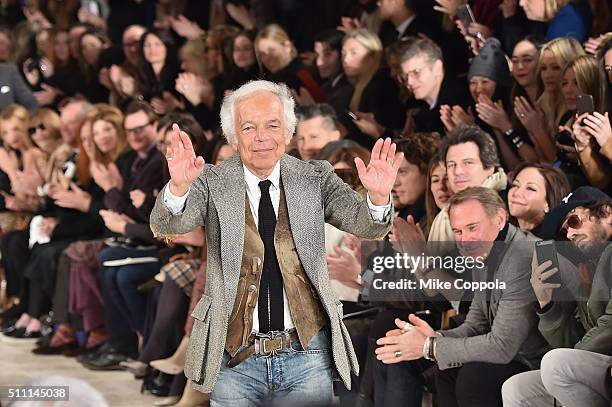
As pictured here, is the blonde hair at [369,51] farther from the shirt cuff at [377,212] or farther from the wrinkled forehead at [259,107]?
the shirt cuff at [377,212]

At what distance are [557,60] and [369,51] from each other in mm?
1382

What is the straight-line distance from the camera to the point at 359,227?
3.10m

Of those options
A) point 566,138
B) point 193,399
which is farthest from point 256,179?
point 193,399

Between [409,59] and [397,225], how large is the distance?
1137mm

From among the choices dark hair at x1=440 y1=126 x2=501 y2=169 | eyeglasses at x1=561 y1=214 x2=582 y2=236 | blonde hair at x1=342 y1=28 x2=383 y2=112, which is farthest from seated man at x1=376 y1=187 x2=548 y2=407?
blonde hair at x1=342 y1=28 x2=383 y2=112

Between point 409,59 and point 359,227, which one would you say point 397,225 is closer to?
point 409,59

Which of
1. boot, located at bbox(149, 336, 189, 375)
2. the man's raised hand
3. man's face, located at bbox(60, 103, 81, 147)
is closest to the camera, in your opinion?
the man's raised hand

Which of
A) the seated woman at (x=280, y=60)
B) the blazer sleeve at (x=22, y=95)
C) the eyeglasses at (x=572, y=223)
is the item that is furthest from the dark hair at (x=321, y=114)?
the blazer sleeve at (x=22, y=95)

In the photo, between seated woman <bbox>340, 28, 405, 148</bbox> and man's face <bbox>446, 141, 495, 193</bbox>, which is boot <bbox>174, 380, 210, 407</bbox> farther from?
seated woman <bbox>340, 28, 405, 148</bbox>

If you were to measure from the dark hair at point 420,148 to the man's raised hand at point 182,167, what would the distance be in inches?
94.9

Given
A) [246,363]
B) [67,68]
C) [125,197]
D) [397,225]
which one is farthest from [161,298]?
[67,68]

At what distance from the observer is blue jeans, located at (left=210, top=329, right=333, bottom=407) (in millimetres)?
3125

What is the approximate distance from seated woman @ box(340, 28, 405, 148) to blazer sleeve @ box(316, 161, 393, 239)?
3044mm

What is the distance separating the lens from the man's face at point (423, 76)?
19.2 ft
